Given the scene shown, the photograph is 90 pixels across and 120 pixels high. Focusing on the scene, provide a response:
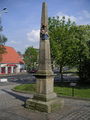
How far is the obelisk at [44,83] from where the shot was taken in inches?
384

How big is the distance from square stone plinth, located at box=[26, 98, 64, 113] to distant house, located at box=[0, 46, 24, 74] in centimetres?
4112

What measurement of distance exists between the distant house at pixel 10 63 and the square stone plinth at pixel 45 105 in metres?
41.1

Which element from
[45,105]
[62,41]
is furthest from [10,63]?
[45,105]

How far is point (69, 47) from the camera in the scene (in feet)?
76.5

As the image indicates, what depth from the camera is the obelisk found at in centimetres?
976

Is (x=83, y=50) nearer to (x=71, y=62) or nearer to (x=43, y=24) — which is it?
(x=71, y=62)

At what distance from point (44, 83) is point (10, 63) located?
145 ft

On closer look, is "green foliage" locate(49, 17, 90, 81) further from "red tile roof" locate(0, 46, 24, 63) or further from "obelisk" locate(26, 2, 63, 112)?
"red tile roof" locate(0, 46, 24, 63)

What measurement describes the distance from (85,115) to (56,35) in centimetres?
1728

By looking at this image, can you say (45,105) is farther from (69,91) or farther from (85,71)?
(85,71)

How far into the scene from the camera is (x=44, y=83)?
1003cm

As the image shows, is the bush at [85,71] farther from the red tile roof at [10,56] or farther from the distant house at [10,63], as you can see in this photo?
the red tile roof at [10,56]

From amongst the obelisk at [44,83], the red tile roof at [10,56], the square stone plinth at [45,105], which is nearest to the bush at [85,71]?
the obelisk at [44,83]

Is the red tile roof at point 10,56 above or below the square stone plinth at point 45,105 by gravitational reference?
above
